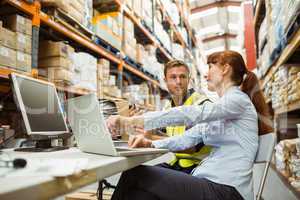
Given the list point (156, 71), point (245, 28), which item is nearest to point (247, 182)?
point (156, 71)

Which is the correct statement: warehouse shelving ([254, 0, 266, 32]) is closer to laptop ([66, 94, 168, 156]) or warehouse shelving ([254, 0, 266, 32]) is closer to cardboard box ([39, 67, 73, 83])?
cardboard box ([39, 67, 73, 83])

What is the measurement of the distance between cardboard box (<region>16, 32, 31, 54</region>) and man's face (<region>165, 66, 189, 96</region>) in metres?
1.15

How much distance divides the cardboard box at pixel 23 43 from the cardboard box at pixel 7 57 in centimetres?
7

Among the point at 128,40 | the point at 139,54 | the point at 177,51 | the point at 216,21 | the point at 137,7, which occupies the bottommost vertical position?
the point at 139,54

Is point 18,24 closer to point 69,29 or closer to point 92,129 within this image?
point 69,29

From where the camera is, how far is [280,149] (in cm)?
314

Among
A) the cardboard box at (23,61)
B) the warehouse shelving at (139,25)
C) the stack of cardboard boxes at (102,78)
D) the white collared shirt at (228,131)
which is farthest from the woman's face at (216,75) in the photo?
the warehouse shelving at (139,25)

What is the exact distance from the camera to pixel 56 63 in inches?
92.6

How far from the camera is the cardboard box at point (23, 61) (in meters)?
1.88

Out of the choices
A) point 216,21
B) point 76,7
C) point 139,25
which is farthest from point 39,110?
point 216,21

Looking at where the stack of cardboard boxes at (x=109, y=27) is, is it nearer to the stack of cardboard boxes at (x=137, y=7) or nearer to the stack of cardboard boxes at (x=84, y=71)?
the stack of cardboard boxes at (x=84, y=71)

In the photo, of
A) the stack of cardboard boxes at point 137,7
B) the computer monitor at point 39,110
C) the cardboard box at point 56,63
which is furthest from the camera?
the stack of cardboard boxes at point 137,7

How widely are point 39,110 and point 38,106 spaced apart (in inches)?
0.9

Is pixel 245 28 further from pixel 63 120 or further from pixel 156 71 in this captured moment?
pixel 63 120
